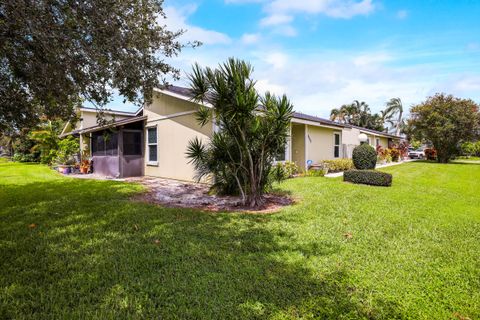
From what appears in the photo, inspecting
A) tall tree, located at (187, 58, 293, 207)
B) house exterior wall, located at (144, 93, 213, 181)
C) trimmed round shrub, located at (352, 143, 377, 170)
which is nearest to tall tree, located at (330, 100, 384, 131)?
trimmed round shrub, located at (352, 143, 377, 170)

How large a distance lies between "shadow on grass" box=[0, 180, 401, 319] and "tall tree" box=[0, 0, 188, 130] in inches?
118

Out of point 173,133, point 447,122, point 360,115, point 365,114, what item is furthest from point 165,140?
point 365,114

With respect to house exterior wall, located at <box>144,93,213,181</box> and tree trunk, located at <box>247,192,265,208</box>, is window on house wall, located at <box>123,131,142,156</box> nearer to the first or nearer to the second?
house exterior wall, located at <box>144,93,213,181</box>

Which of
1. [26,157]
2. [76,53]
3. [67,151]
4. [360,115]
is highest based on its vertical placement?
[360,115]

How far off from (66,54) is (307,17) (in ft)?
29.9

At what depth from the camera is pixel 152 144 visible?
48.0ft

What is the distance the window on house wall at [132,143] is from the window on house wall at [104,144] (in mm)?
638

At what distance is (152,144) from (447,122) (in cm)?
2638

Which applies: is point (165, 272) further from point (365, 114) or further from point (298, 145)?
point (365, 114)

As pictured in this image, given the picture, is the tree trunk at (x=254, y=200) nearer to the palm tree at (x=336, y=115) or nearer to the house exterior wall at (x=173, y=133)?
the house exterior wall at (x=173, y=133)

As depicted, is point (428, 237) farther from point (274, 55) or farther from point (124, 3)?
point (274, 55)

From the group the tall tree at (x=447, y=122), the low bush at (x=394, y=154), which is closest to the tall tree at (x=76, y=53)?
the tall tree at (x=447, y=122)

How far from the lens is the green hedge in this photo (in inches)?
429

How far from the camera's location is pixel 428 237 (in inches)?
196
